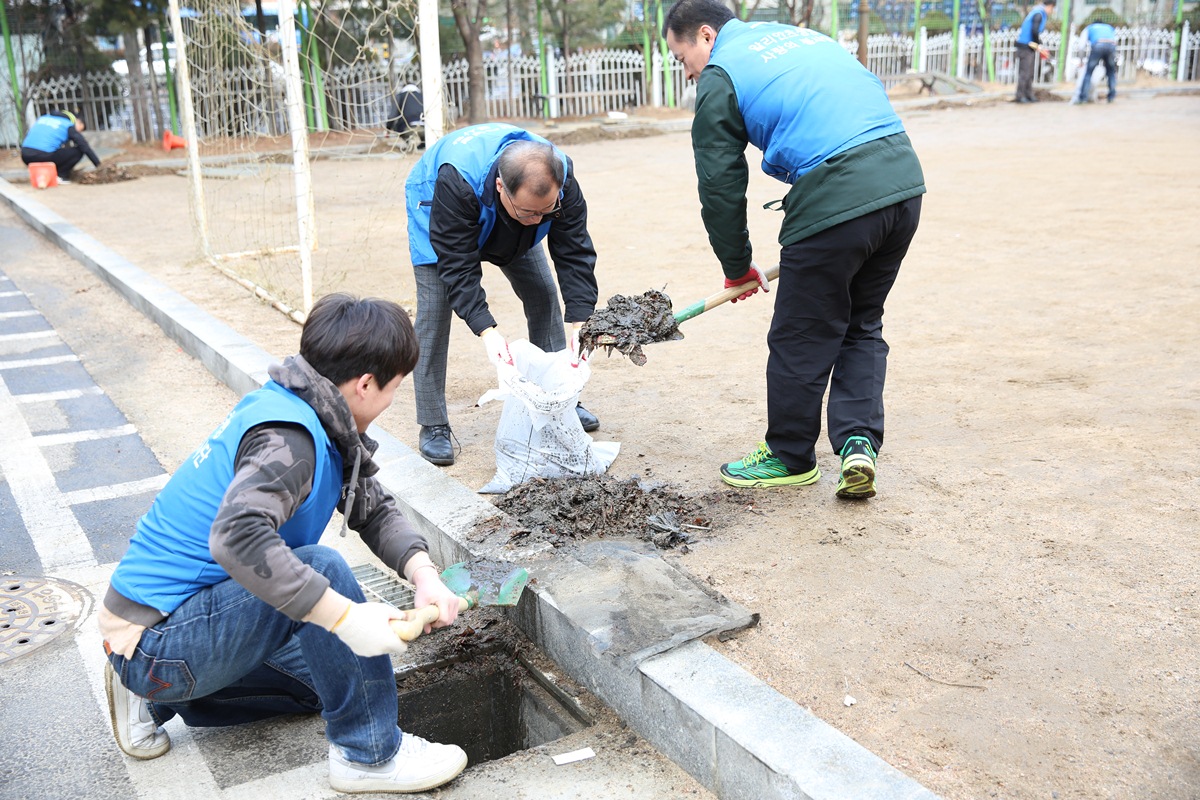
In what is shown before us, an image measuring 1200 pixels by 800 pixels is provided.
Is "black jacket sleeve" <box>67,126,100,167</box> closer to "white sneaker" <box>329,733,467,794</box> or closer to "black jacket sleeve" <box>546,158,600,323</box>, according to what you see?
"black jacket sleeve" <box>546,158,600,323</box>

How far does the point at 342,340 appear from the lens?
7.20 feet

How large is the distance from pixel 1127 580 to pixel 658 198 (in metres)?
9.22

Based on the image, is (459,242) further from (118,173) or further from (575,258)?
(118,173)

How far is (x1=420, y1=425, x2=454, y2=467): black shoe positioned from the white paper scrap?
72.1 inches

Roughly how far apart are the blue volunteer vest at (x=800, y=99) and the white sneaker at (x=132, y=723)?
8.14 ft

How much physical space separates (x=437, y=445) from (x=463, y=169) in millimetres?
1128

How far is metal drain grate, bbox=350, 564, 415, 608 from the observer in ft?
10.3

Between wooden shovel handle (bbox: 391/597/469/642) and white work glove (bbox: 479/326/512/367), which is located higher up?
white work glove (bbox: 479/326/512/367)

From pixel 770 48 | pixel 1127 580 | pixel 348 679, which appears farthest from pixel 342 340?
pixel 1127 580

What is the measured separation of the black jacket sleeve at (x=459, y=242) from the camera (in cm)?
386

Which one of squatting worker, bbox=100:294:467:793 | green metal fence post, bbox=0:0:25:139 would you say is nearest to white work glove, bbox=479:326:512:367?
squatting worker, bbox=100:294:467:793

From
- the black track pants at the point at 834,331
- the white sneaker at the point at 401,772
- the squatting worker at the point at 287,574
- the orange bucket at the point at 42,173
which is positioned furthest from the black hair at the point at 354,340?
the orange bucket at the point at 42,173

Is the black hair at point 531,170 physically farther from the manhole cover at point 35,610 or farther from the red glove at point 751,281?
the manhole cover at point 35,610

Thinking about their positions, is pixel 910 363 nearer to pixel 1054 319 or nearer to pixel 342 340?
pixel 1054 319
